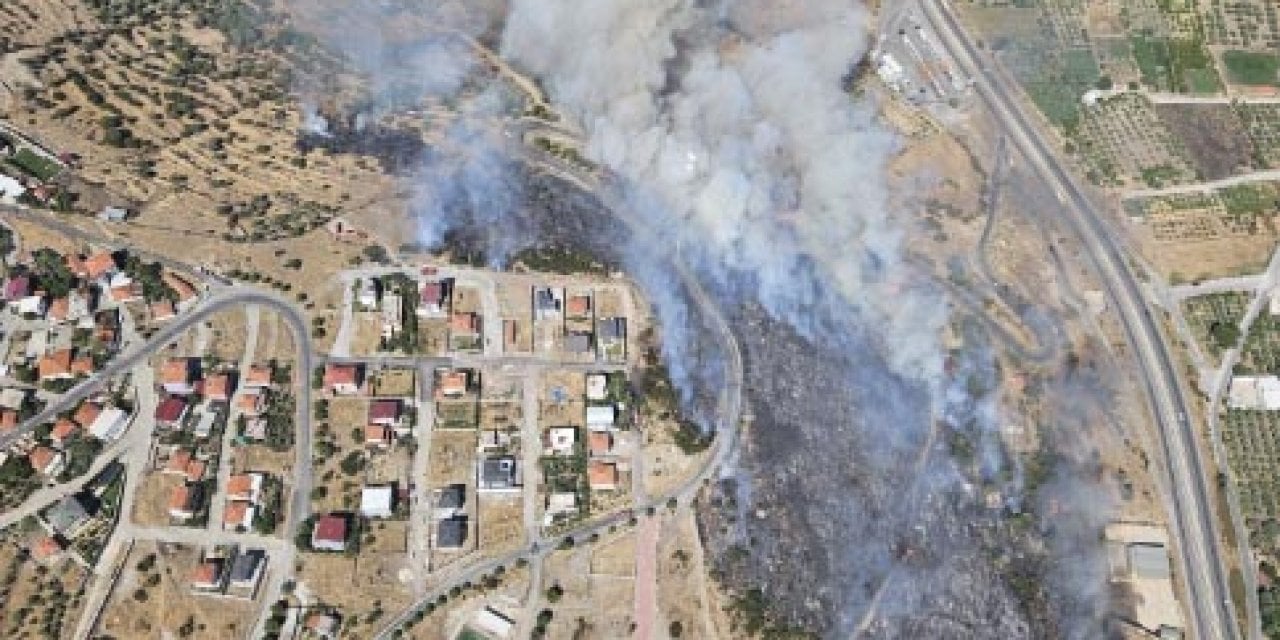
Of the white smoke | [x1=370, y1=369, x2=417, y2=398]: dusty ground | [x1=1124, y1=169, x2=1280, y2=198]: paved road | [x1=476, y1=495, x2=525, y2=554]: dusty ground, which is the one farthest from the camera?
[x1=1124, y1=169, x2=1280, y2=198]: paved road

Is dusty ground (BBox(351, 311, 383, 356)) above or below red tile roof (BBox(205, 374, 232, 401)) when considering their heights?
above

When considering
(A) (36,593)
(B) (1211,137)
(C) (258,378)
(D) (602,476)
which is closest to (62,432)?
(A) (36,593)

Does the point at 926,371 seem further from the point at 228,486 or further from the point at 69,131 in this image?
the point at 69,131

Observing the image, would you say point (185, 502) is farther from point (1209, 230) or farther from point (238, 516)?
point (1209, 230)

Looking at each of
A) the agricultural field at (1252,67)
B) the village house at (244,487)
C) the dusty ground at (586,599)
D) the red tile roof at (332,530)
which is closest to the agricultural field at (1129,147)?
the agricultural field at (1252,67)

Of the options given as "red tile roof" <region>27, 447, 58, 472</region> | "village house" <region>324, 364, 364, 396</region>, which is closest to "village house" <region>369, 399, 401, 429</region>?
"village house" <region>324, 364, 364, 396</region>

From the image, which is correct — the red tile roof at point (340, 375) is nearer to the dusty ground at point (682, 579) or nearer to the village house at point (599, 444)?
the village house at point (599, 444)

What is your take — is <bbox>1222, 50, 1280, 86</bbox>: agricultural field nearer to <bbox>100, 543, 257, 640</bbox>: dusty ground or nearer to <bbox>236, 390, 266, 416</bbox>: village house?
<bbox>236, 390, 266, 416</bbox>: village house
